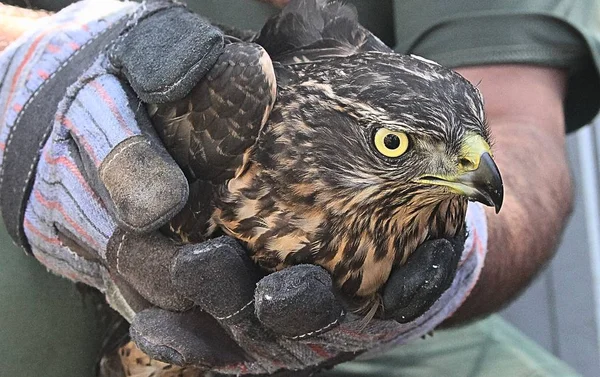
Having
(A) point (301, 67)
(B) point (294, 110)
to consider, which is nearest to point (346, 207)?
(B) point (294, 110)

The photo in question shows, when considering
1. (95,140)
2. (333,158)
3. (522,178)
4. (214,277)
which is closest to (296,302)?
(214,277)

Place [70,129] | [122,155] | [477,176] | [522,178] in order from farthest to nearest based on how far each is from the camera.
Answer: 1. [522,178]
2. [70,129]
3. [122,155]
4. [477,176]

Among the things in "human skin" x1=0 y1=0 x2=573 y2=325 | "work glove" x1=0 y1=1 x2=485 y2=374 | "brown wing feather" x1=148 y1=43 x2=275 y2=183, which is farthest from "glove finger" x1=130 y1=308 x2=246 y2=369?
"human skin" x1=0 y1=0 x2=573 y2=325

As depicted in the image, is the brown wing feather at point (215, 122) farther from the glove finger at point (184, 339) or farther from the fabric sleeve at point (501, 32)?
the fabric sleeve at point (501, 32)

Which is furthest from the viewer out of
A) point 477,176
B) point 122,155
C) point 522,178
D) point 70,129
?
point 522,178

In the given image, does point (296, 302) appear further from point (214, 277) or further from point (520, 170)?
point (520, 170)

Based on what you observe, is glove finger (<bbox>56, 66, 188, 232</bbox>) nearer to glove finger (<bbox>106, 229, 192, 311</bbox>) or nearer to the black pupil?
glove finger (<bbox>106, 229, 192, 311</bbox>)

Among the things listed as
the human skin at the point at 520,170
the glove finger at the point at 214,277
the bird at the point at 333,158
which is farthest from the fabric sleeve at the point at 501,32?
the glove finger at the point at 214,277
